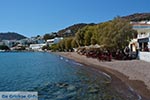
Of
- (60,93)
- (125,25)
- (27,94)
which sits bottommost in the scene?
(60,93)

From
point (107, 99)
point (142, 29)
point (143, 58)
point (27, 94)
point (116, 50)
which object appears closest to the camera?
point (27, 94)

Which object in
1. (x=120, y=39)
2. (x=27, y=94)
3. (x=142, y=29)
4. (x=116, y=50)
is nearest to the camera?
(x=27, y=94)

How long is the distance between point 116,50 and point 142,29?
62.3ft

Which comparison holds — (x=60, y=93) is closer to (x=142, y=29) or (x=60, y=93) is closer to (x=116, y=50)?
(x=116, y=50)

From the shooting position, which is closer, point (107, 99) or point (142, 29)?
point (107, 99)

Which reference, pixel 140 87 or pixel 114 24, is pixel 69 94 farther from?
pixel 114 24

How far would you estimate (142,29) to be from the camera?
69250 millimetres

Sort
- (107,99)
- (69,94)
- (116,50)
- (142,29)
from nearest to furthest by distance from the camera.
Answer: (107,99) → (69,94) → (116,50) → (142,29)

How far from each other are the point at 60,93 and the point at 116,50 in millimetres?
32671

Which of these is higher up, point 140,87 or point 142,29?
point 142,29

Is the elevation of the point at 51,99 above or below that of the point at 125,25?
below

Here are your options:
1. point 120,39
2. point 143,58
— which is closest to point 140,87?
point 143,58

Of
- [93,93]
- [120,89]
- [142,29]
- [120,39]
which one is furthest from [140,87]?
[142,29]

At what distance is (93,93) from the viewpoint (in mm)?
20359
